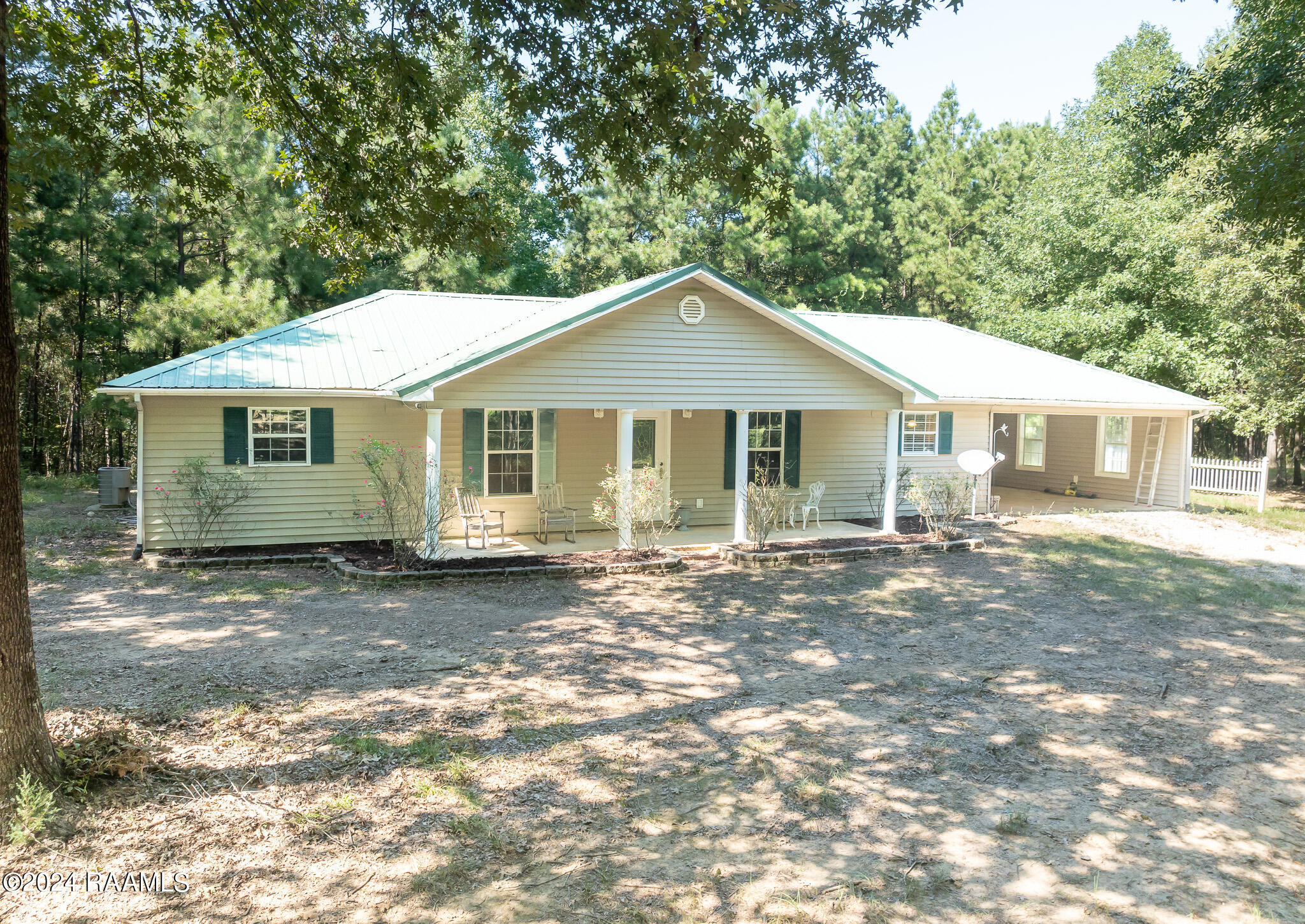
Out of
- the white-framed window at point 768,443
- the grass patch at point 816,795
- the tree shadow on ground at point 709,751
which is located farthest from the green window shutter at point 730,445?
the grass patch at point 816,795

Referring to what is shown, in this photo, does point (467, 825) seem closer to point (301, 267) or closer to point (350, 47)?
point (350, 47)

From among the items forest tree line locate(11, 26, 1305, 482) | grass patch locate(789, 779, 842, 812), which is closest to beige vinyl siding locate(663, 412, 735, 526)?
forest tree line locate(11, 26, 1305, 482)

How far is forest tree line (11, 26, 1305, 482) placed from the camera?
744 inches

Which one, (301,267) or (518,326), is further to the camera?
(301,267)

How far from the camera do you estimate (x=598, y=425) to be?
46.6ft

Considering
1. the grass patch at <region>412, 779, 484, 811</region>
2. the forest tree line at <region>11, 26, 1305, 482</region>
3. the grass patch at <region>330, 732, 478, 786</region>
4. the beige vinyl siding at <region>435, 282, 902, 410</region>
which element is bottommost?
the grass patch at <region>412, 779, 484, 811</region>

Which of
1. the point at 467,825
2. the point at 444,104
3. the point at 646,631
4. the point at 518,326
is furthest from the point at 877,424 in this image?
the point at 467,825

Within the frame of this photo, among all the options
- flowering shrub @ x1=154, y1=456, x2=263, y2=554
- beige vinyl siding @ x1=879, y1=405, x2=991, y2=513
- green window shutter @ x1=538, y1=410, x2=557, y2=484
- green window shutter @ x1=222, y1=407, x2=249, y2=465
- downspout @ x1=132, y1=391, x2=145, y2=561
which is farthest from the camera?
beige vinyl siding @ x1=879, y1=405, x2=991, y2=513

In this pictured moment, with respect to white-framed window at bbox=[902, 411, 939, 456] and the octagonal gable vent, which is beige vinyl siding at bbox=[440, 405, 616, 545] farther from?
white-framed window at bbox=[902, 411, 939, 456]

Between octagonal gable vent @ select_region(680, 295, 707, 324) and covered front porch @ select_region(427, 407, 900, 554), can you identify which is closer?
octagonal gable vent @ select_region(680, 295, 707, 324)

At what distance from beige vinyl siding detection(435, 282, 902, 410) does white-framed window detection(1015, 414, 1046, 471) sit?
36.2ft

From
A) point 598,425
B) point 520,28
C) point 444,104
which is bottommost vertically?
point 598,425

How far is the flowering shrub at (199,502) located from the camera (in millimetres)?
11492

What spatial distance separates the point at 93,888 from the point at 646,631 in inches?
213
